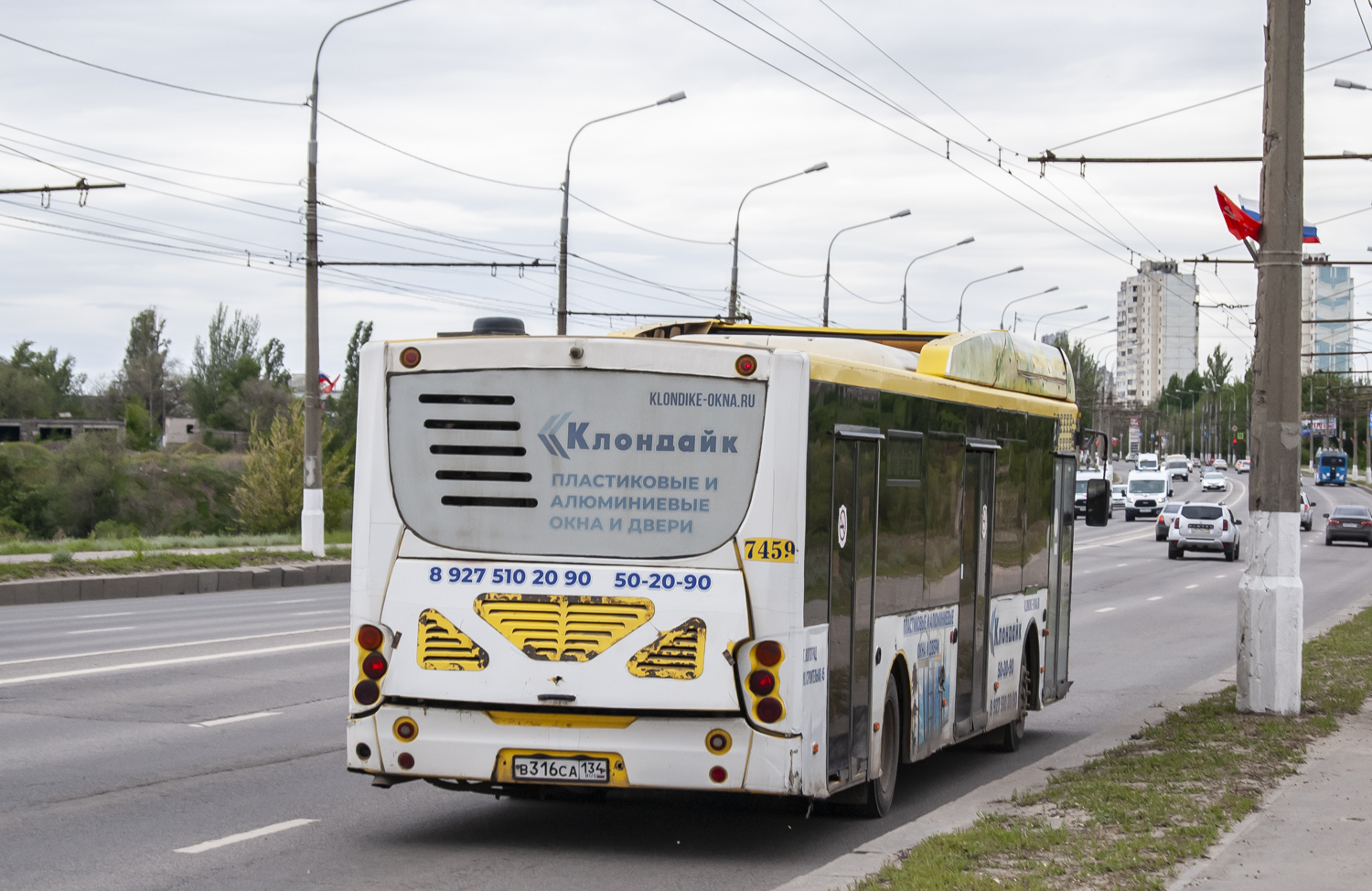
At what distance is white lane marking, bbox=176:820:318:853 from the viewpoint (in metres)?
7.45

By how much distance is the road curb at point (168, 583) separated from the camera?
24438mm

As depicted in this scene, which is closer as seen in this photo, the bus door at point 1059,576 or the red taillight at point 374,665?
the red taillight at point 374,665

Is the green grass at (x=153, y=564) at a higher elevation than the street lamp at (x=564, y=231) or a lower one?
lower

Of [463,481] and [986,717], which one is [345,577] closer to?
[986,717]

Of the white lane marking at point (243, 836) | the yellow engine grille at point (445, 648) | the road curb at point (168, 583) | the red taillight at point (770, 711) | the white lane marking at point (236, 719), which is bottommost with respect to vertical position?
the road curb at point (168, 583)

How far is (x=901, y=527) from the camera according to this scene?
8695 mm

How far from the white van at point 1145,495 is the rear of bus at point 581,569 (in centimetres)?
7502

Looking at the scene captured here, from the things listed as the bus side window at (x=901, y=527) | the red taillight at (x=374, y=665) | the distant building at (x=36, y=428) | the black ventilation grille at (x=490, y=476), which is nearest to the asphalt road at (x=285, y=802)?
the red taillight at (x=374, y=665)

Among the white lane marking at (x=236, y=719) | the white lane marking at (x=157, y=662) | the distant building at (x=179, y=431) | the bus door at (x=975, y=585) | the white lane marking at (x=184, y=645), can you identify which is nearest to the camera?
the bus door at (x=975, y=585)

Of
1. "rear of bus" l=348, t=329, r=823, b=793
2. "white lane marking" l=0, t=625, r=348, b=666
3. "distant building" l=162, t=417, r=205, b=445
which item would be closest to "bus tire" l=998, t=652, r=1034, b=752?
"rear of bus" l=348, t=329, r=823, b=793

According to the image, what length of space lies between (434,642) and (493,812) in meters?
1.78

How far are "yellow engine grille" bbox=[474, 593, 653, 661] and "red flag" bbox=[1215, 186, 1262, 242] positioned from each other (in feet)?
23.7

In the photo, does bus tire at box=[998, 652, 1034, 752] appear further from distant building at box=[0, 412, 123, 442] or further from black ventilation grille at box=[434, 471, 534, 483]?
distant building at box=[0, 412, 123, 442]

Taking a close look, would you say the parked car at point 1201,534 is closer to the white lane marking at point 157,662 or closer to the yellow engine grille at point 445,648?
the white lane marking at point 157,662
